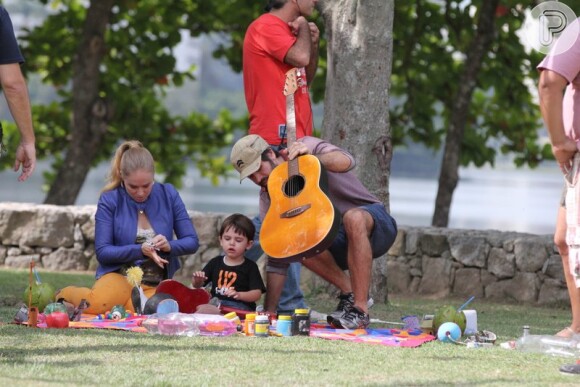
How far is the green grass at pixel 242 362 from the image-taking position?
4.64 m

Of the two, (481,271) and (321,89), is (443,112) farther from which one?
(481,271)

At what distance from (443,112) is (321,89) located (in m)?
1.55

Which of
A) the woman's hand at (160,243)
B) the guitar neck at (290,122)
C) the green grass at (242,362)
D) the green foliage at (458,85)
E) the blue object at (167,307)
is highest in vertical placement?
the green foliage at (458,85)

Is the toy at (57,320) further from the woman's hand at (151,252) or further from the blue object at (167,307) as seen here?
the woman's hand at (151,252)

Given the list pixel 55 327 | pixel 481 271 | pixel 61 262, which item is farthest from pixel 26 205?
pixel 55 327

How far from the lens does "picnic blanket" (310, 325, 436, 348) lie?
5836mm

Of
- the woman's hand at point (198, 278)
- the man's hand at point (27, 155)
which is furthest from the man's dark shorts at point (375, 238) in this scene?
the man's hand at point (27, 155)

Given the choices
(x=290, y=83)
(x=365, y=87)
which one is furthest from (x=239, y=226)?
(x=365, y=87)

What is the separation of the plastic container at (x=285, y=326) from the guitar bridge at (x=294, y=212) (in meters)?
0.65

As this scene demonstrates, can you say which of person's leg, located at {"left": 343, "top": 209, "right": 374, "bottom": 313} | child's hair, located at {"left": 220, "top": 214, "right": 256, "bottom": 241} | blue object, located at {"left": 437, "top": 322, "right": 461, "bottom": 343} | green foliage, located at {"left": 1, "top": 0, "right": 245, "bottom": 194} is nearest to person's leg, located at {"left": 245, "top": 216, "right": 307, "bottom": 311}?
child's hair, located at {"left": 220, "top": 214, "right": 256, "bottom": 241}

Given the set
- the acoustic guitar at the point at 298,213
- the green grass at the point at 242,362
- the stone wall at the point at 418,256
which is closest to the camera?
the green grass at the point at 242,362

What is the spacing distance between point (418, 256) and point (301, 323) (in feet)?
13.9

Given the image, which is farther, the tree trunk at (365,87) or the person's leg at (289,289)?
the tree trunk at (365,87)

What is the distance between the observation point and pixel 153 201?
7.12m
